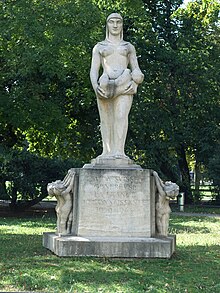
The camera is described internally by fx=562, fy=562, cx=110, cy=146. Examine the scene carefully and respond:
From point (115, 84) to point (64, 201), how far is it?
2286 mm

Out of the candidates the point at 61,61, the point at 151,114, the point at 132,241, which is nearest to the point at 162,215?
the point at 132,241

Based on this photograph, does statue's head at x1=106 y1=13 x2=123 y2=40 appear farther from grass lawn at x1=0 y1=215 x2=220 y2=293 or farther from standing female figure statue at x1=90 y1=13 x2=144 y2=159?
grass lawn at x1=0 y1=215 x2=220 y2=293

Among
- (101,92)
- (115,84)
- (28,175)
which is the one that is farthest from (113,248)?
(28,175)

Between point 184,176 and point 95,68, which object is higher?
point 95,68

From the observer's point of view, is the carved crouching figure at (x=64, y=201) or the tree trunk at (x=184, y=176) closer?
the carved crouching figure at (x=64, y=201)

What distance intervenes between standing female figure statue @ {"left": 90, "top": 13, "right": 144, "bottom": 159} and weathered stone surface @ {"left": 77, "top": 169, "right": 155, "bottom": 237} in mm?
552

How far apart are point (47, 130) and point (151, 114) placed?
7408mm

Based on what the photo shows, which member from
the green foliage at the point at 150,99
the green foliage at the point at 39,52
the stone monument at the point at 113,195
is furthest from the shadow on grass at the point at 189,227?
the green foliage at the point at 150,99

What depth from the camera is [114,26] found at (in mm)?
10406

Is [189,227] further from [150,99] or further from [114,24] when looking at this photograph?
[150,99]

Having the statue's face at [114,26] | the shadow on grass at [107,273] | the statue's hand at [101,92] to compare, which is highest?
the statue's face at [114,26]

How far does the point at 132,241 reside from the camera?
9.45 meters

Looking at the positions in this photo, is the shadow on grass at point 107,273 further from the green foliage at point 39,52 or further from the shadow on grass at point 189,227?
the green foliage at point 39,52

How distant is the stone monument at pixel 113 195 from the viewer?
939 cm
